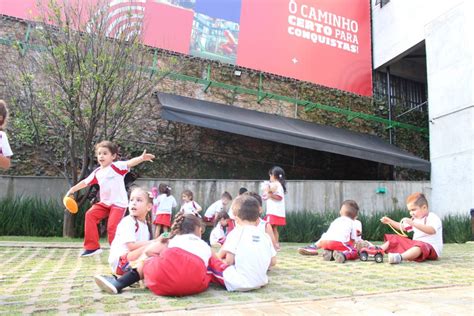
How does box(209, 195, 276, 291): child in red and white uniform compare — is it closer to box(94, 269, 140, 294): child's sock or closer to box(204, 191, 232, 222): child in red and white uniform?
box(94, 269, 140, 294): child's sock

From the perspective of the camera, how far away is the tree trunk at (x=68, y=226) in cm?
805

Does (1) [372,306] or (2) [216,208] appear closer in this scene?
(1) [372,306]

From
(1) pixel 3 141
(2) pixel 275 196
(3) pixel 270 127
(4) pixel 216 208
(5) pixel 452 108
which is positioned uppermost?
(5) pixel 452 108

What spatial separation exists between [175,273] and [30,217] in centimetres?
672

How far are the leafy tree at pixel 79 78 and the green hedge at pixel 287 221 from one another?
1.44 ft

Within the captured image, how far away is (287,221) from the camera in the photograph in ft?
29.0

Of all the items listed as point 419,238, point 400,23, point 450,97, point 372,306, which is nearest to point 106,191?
point 372,306

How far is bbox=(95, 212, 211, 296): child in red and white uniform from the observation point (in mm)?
2734

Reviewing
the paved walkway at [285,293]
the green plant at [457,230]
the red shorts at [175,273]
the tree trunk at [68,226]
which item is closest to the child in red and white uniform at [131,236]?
the paved walkway at [285,293]

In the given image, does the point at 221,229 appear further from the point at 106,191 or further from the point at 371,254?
the point at 371,254

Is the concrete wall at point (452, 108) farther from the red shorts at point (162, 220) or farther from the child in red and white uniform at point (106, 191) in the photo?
the child in red and white uniform at point (106, 191)

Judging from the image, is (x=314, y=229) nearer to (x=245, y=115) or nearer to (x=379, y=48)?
(x=245, y=115)

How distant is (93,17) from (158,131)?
154 inches

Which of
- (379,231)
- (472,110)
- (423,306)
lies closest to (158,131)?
(379,231)
